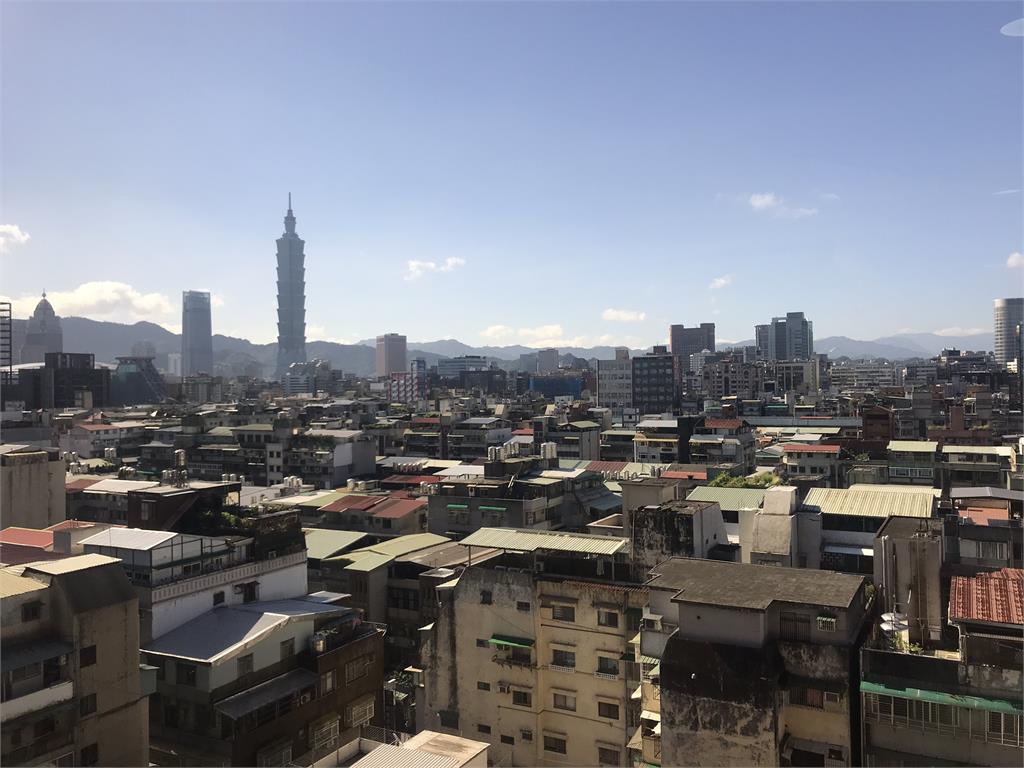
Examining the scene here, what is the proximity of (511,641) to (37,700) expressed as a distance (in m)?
15.1

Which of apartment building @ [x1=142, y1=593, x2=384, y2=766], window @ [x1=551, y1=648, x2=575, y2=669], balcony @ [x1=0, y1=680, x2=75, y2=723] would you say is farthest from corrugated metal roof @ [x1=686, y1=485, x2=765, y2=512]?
balcony @ [x1=0, y1=680, x2=75, y2=723]

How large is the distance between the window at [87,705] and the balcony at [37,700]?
37 centimetres

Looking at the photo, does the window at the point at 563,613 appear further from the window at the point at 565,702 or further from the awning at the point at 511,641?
the window at the point at 565,702

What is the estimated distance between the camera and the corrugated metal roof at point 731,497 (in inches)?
1467

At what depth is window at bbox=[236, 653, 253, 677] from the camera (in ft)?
75.8

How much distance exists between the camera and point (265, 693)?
23.1 meters

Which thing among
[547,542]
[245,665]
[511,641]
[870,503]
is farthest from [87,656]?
[870,503]

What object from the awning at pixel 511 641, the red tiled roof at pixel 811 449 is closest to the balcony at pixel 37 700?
the awning at pixel 511 641

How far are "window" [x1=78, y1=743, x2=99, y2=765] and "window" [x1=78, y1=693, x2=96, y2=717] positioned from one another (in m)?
0.90

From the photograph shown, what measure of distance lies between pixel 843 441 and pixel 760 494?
3600cm

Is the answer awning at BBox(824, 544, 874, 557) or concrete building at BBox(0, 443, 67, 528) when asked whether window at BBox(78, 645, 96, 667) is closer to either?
awning at BBox(824, 544, 874, 557)

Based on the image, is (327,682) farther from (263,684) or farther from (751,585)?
(751,585)

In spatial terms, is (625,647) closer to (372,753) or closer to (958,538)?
(372,753)

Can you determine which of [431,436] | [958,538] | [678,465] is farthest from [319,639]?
[431,436]
